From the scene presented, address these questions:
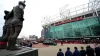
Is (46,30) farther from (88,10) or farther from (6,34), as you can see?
(6,34)

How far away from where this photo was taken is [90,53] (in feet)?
23.0

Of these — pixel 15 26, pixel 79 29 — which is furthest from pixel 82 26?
pixel 15 26

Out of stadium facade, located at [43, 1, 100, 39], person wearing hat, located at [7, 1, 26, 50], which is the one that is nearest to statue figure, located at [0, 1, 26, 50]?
person wearing hat, located at [7, 1, 26, 50]

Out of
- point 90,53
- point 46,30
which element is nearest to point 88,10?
point 46,30

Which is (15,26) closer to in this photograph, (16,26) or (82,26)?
(16,26)

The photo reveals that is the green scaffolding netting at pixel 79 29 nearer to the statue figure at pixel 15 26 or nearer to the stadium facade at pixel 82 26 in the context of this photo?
the stadium facade at pixel 82 26

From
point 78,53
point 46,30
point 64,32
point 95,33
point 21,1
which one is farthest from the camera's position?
point 46,30

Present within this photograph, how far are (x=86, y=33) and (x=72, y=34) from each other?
22.3ft

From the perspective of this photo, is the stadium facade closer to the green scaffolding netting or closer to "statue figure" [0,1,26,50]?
the green scaffolding netting

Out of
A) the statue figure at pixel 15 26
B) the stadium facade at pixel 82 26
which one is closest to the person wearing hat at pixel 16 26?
the statue figure at pixel 15 26

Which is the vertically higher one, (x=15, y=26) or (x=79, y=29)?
(x=79, y=29)

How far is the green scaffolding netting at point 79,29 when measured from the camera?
4009 centimetres

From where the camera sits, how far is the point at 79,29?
45094mm

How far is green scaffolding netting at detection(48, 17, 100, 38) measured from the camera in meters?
40.1
